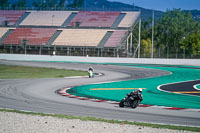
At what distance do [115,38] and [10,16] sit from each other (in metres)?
24.9

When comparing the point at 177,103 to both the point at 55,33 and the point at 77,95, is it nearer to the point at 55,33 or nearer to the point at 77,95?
the point at 77,95

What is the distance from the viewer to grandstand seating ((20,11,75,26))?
235 ft

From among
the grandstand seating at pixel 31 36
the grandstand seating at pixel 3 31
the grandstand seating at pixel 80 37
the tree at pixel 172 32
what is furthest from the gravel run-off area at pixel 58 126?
the tree at pixel 172 32

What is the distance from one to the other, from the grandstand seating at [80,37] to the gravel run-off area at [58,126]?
160 feet

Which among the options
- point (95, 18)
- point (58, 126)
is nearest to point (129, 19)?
point (95, 18)

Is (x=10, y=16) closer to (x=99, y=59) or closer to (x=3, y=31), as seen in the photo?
(x=3, y=31)

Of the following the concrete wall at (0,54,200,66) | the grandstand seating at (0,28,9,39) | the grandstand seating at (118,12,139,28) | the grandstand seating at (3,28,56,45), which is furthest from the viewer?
the grandstand seating at (0,28,9,39)

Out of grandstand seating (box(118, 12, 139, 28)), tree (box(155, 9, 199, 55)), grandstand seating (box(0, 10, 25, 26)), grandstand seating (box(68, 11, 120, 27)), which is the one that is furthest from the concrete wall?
tree (box(155, 9, 199, 55))

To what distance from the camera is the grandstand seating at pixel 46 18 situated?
7156 centimetres

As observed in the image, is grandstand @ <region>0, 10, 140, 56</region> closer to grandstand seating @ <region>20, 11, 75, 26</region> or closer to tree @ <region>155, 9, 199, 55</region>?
grandstand seating @ <region>20, 11, 75, 26</region>

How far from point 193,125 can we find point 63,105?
19.8 ft

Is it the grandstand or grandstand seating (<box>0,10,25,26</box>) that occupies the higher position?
grandstand seating (<box>0,10,25,26</box>)

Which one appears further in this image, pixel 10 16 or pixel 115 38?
pixel 10 16

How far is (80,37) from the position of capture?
212 ft
